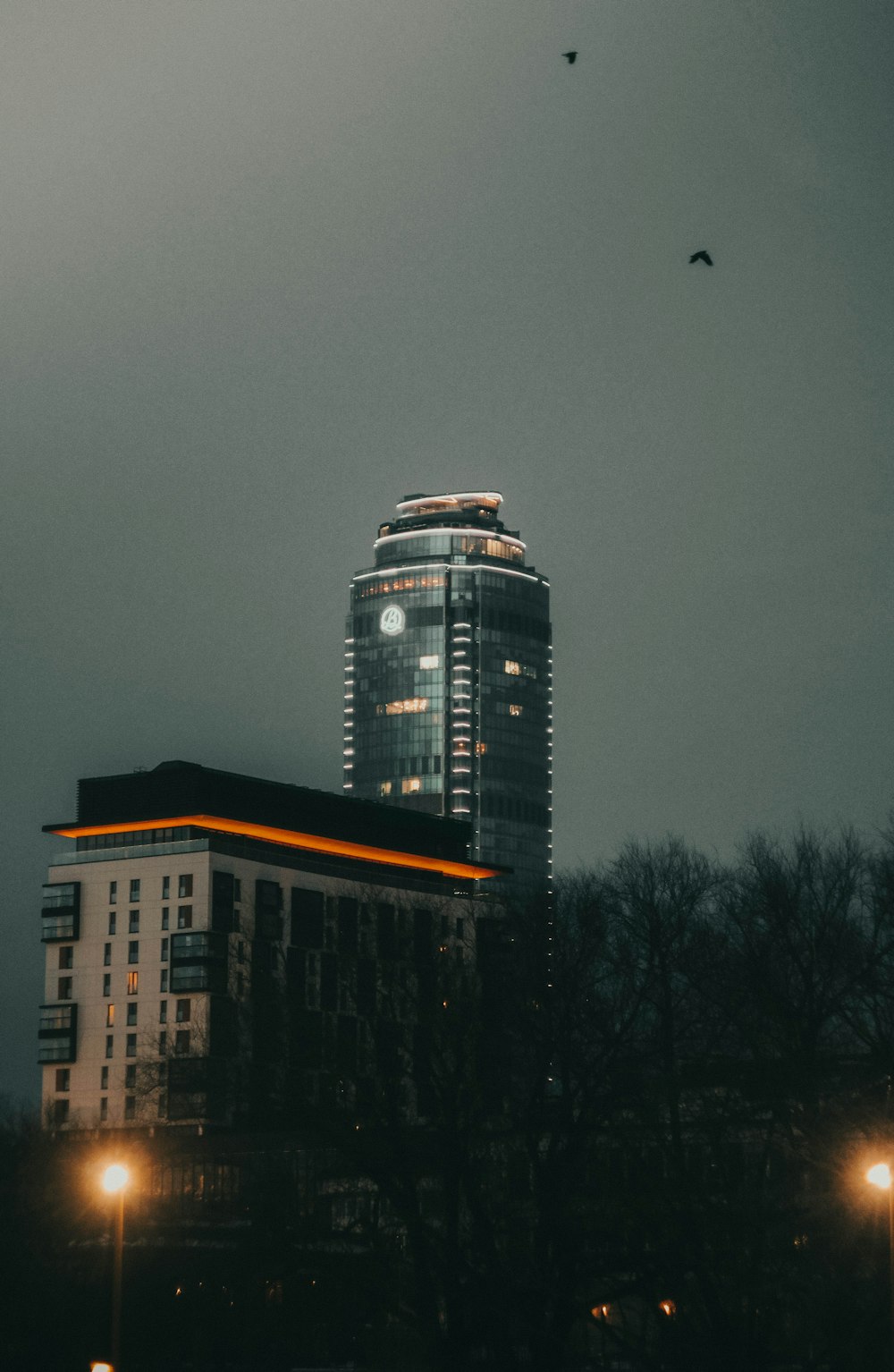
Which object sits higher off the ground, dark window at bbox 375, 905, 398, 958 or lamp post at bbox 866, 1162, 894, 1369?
dark window at bbox 375, 905, 398, 958

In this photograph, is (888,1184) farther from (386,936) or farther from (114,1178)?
(386,936)

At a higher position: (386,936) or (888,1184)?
(386,936)

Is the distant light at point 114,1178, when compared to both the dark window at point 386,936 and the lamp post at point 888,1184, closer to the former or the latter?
the lamp post at point 888,1184

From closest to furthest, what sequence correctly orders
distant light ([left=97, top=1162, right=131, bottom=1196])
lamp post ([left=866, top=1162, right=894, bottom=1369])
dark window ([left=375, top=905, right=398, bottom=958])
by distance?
lamp post ([left=866, top=1162, right=894, bottom=1369]) → distant light ([left=97, top=1162, right=131, bottom=1196]) → dark window ([left=375, top=905, right=398, bottom=958])

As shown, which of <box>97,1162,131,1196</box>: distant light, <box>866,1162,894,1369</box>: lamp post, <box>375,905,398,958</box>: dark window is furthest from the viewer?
<box>375,905,398,958</box>: dark window

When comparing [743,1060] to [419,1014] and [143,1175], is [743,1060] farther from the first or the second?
[143,1175]

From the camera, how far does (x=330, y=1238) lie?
253 ft

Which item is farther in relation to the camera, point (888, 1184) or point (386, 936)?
point (386, 936)

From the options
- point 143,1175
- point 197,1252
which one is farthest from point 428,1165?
point 143,1175

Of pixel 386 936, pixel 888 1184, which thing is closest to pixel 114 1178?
pixel 888 1184

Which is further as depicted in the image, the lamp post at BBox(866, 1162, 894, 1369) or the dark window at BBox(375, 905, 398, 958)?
the dark window at BBox(375, 905, 398, 958)

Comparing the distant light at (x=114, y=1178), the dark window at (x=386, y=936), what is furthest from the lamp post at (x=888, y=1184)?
the dark window at (x=386, y=936)

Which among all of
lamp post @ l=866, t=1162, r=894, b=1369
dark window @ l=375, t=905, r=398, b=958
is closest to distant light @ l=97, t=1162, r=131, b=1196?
lamp post @ l=866, t=1162, r=894, b=1369

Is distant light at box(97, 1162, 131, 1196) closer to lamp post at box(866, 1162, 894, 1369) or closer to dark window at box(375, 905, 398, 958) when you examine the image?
lamp post at box(866, 1162, 894, 1369)
